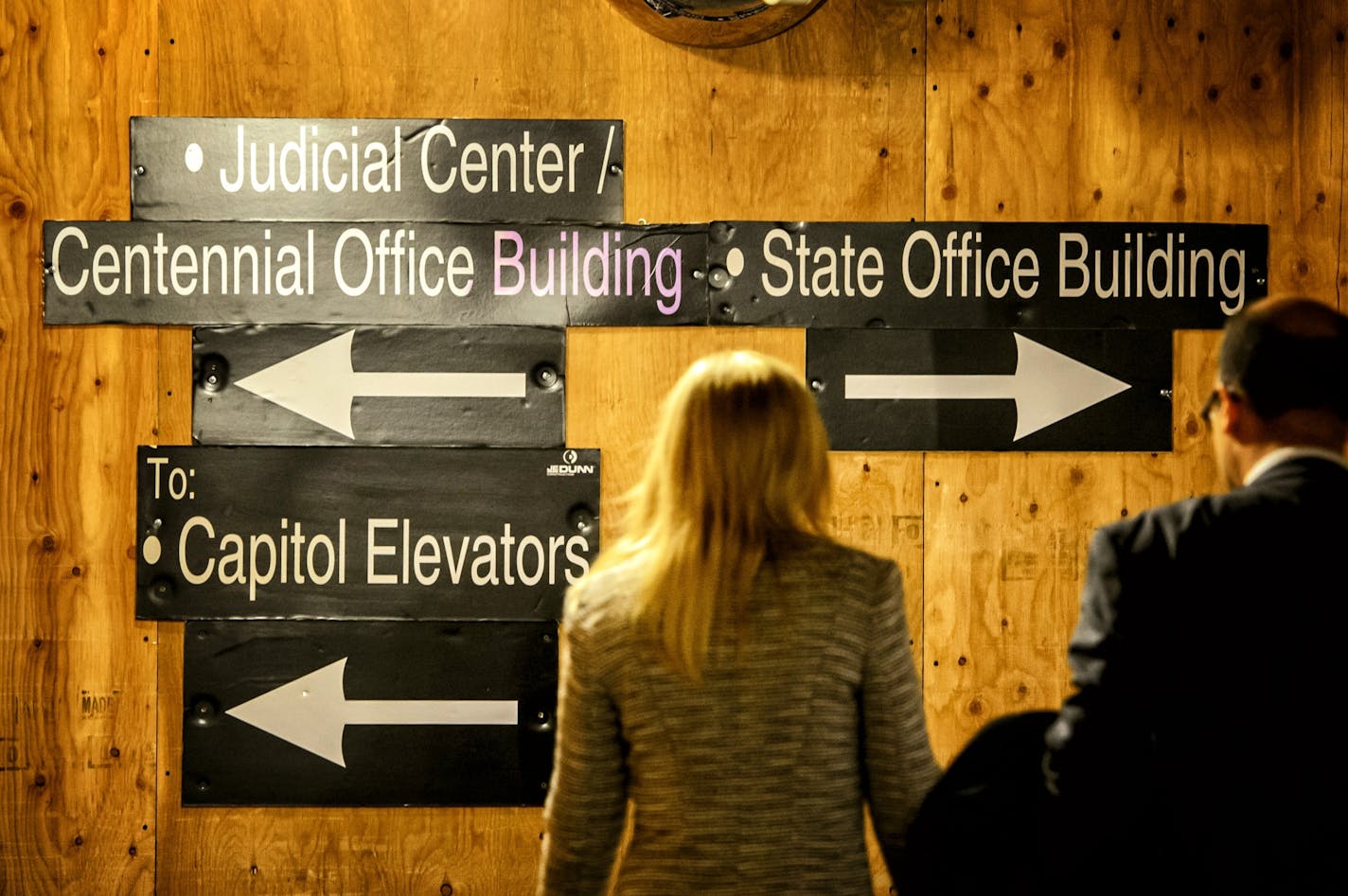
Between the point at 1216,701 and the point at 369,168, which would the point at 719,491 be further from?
the point at 369,168

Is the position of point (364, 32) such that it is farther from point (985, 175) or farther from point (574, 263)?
point (985, 175)

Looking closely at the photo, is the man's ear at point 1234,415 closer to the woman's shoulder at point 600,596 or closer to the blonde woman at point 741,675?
the blonde woman at point 741,675

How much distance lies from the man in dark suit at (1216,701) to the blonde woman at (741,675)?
257 millimetres

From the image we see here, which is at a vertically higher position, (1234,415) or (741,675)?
(1234,415)

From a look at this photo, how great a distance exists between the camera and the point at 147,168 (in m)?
2.74

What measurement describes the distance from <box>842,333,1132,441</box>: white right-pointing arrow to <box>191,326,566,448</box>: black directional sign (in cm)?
81

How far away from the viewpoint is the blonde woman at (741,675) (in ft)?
4.81

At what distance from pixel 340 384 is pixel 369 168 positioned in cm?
55

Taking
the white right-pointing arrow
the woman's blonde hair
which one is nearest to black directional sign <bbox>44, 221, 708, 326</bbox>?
the white right-pointing arrow

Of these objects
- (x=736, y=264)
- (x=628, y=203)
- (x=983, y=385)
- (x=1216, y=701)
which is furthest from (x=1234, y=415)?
(x=628, y=203)

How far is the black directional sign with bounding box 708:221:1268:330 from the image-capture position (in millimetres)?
2746

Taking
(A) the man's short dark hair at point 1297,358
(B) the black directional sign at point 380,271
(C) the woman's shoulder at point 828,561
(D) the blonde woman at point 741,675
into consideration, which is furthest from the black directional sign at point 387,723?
(A) the man's short dark hair at point 1297,358

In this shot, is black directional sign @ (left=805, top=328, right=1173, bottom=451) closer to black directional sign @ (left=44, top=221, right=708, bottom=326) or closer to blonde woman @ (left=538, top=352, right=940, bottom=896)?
black directional sign @ (left=44, top=221, right=708, bottom=326)

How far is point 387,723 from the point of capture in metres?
2.73
